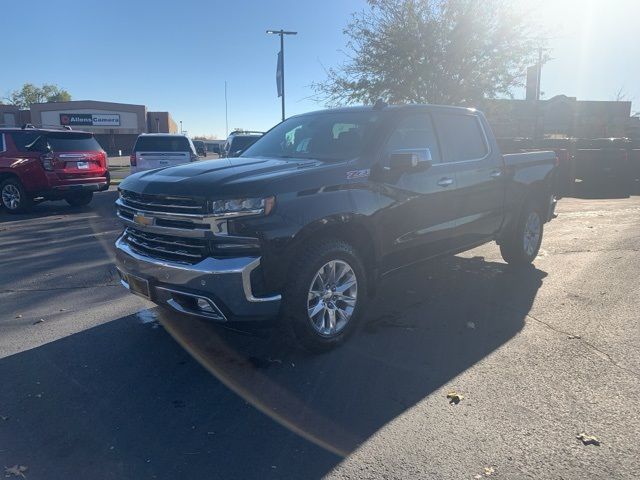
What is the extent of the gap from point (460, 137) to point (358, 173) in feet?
6.41

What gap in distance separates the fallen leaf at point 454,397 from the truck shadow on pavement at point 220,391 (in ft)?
0.53

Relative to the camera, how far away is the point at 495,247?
28.3 ft

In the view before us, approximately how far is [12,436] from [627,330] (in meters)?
4.97

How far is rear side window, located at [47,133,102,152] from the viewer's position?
12.4 meters

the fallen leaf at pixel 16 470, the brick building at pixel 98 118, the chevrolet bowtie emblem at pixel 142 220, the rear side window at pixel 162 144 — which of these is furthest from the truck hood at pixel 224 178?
the brick building at pixel 98 118

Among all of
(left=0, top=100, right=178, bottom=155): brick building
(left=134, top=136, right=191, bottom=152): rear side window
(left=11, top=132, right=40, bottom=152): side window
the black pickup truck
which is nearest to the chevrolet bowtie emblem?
the black pickup truck

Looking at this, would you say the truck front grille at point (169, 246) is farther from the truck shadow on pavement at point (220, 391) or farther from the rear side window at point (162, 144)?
the rear side window at point (162, 144)

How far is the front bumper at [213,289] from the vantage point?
12.4 ft

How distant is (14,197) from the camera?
40.4 feet

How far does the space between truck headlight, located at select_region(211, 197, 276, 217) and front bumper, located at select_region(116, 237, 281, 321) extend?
0.33 metres

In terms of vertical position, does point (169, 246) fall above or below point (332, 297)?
above

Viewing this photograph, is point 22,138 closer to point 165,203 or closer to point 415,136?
point 165,203

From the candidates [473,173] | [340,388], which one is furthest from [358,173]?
[473,173]

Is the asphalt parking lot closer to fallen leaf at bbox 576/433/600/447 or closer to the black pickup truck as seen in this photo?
fallen leaf at bbox 576/433/600/447
